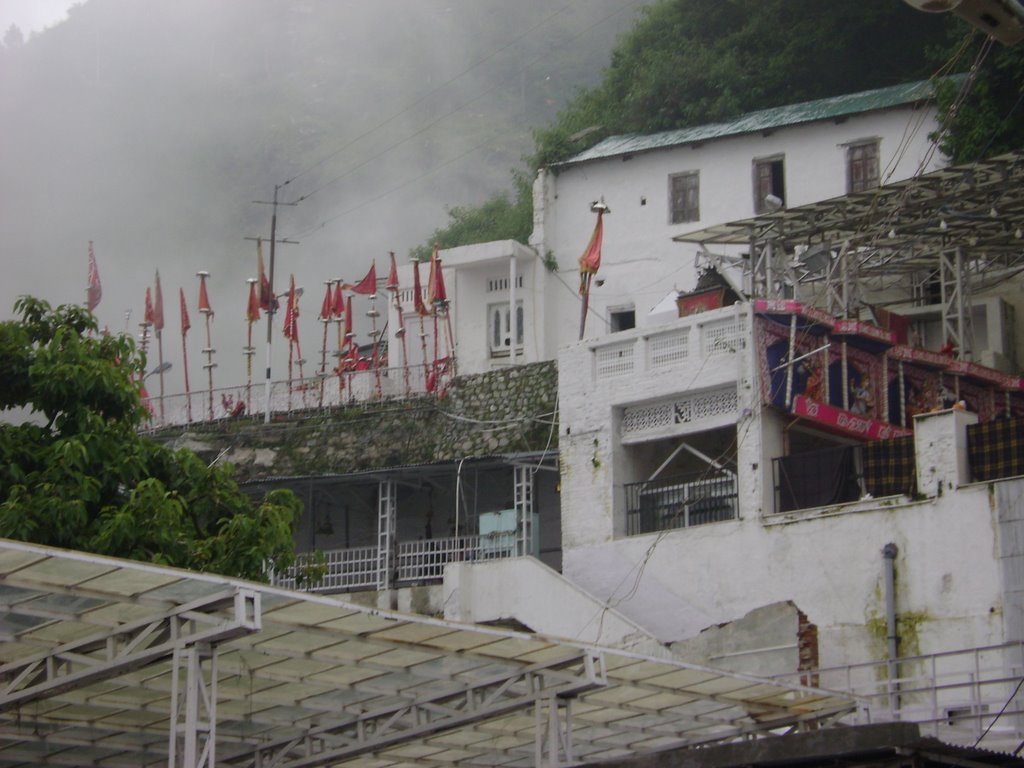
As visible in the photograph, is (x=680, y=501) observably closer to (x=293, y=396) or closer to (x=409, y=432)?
(x=409, y=432)

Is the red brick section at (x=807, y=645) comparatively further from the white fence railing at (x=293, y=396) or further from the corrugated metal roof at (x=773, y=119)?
the corrugated metal roof at (x=773, y=119)

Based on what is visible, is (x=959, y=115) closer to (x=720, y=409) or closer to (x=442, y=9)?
(x=720, y=409)

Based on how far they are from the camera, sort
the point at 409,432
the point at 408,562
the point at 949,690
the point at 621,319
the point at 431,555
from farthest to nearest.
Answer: the point at 621,319
the point at 409,432
the point at 408,562
the point at 431,555
the point at 949,690

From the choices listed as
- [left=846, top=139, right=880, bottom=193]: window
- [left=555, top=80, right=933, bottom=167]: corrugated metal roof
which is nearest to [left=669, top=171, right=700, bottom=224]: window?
[left=555, top=80, right=933, bottom=167]: corrugated metal roof

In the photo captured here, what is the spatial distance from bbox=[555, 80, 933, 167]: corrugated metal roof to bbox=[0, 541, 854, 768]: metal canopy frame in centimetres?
1929

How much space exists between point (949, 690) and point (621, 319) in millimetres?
16817

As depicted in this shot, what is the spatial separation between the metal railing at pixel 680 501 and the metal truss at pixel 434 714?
10.5m

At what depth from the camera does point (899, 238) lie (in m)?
31.3

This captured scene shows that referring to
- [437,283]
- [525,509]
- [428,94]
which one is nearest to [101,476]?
[525,509]

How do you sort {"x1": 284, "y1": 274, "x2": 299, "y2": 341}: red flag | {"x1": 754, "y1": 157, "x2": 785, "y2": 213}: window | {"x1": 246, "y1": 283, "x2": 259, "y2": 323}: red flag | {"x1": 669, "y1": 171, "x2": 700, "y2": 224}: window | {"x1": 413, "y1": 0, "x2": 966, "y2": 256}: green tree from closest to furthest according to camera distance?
1. {"x1": 754, "y1": 157, "x2": 785, "y2": 213}: window
2. {"x1": 669, "y1": 171, "x2": 700, "y2": 224}: window
3. {"x1": 246, "y1": 283, "x2": 259, "y2": 323}: red flag
4. {"x1": 413, "y1": 0, "x2": 966, "y2": 256}: green tree
5. {"x1": 284, "y1": 274, "x2": 299, "y2": 341}: red flag

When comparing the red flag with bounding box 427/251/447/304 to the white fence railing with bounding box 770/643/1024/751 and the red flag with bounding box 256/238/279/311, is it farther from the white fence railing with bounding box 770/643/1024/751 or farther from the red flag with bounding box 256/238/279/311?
the white fence railing with bounding box 770/643/1024/751

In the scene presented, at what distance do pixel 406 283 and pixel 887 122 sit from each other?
12203 mm

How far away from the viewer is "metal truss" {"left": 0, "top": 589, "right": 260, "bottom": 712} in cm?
1456

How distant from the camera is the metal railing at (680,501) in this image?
2867 cm
